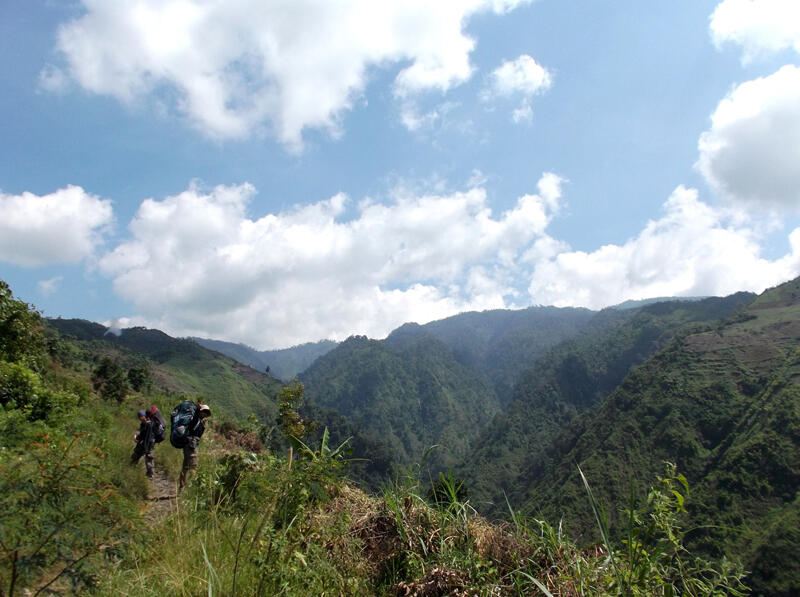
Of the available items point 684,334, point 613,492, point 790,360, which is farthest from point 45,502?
point 684,334

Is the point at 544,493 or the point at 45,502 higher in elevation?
the point at 45,502

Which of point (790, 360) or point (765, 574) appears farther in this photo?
point (790, 360)

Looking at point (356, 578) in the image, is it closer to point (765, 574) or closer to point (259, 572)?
point (259, 572)

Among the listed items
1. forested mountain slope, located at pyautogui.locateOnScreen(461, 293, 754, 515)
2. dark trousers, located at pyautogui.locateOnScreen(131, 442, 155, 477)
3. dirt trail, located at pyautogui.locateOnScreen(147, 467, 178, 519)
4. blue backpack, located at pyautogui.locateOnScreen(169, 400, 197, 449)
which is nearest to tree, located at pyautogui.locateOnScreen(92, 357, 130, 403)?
dirt trail, located at pyautogui.locateOnScreen(147, 467, 178, 519)

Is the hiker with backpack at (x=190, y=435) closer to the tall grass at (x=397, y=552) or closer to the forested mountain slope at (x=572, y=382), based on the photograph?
the tall grass at (x=397, y=552)

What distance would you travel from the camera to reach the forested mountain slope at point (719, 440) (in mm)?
53562

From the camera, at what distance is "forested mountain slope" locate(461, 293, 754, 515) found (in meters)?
158

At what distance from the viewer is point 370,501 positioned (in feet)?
11.9

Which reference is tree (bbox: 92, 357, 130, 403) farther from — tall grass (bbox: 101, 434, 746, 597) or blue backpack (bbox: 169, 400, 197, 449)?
tall grass (bbox: 101, 434, 746, 597)

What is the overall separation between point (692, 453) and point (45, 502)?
98798 mm

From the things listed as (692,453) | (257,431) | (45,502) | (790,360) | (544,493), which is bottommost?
(544,493)

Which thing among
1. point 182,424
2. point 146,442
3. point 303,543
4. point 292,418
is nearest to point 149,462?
point 146,442

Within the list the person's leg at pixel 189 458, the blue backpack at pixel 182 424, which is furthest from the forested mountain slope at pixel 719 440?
the person's leg at pixel 189 458

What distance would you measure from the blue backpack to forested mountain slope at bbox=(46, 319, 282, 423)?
84.6 m
